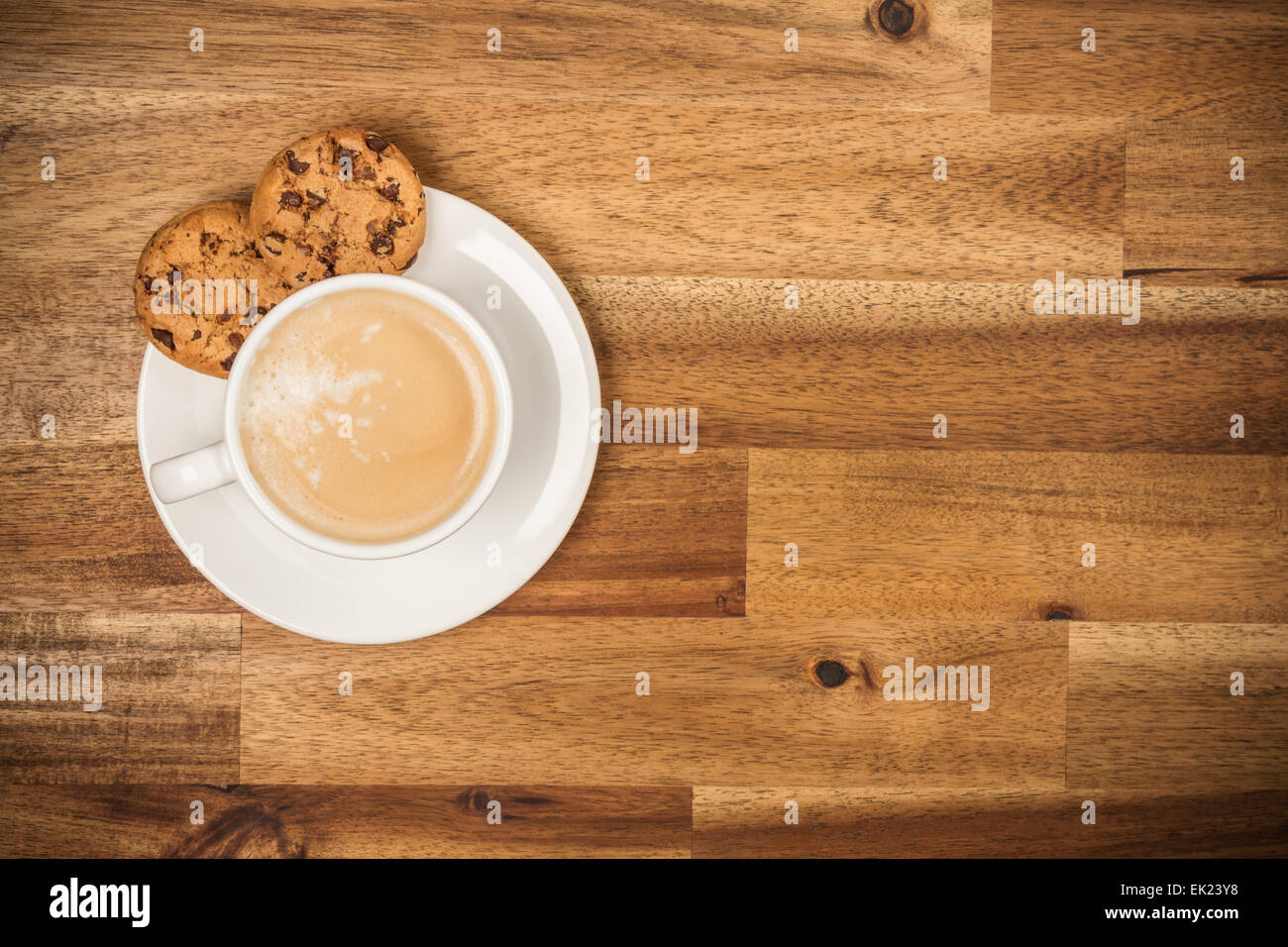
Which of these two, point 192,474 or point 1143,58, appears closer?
point 192,474

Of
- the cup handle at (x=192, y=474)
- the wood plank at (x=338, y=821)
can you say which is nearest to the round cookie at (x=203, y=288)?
the cup handle at (x=192, y=474)

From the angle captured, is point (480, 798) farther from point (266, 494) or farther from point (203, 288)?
point (203, 288)

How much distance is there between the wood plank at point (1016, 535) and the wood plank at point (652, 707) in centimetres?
5

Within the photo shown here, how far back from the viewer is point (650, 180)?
1142 mm

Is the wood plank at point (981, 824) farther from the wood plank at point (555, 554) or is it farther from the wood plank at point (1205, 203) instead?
the wood plank at point (1205, 203)

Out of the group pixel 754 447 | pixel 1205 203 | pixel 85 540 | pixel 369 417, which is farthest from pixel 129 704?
pixel 1205 203

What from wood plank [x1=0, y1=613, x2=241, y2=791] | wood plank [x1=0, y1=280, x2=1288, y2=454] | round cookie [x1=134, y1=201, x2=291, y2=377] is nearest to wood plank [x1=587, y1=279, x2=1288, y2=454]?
wood plank [x1=0, y1=280, x2=1288, y2=454]

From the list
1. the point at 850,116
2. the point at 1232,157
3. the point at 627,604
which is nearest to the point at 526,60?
the point at 850,116

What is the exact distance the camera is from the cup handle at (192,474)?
34.0 inches

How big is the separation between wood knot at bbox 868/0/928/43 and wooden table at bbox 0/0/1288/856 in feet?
0.07

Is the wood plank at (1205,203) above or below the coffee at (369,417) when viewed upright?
above

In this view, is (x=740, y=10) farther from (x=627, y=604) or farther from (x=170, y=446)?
(x=170, y=446)

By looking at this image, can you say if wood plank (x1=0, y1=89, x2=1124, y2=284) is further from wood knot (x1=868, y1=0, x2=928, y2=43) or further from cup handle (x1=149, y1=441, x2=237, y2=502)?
cup handle (x1=149, y1=441, x2=237, y2=502)

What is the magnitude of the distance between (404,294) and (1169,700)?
3.85 ft
